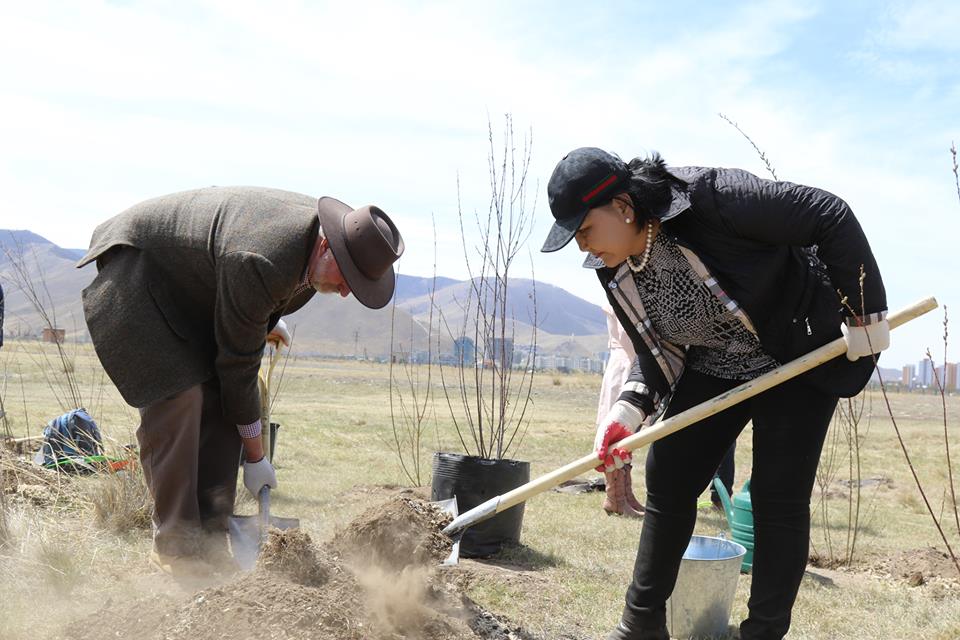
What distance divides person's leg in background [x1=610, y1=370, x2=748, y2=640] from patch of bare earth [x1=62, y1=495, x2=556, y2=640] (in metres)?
0.47

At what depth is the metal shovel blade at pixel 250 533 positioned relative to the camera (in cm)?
300

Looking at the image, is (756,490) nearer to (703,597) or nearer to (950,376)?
(703,597)

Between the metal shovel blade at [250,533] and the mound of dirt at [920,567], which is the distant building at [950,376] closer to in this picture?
the mound of dirt at [920,567]

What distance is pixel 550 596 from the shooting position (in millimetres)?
3531

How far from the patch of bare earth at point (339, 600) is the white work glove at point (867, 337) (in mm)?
1433

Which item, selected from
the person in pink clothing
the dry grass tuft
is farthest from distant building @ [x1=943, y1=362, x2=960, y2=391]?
the dry grass tuft

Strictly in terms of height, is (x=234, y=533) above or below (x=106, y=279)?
below

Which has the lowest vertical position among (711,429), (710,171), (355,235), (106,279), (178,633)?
(178,633)

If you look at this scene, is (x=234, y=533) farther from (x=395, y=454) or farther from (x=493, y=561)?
(x=395, y=454)

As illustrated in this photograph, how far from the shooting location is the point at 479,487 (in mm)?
4211

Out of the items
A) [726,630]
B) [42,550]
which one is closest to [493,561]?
[726,630]

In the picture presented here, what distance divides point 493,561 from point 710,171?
256 cm

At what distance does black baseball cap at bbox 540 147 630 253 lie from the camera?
230 centimetres

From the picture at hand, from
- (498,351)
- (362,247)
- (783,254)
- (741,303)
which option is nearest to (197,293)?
(362,247)
